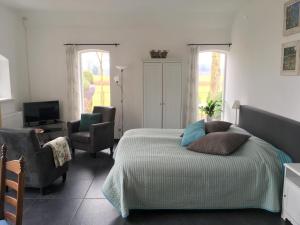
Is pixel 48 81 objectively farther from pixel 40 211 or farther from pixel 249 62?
pixel 249 62

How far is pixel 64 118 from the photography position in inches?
263

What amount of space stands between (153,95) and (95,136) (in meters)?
1.66

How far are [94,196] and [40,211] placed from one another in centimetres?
70

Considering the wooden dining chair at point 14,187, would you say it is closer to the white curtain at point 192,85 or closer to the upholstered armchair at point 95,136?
the upholstered armchair at point 95,136

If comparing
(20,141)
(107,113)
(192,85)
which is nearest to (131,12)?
(192,85)

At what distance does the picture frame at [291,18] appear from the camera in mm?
3289

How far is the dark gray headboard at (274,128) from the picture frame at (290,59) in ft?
1.98

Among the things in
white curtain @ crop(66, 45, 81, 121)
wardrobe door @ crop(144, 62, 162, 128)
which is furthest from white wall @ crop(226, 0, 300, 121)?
white curtain @ crop(66, 45, 81, 121)

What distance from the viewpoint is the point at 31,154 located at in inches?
138

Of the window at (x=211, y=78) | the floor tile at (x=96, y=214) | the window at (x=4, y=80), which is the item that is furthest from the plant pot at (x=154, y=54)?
the floor tile at (x=96, y=214)

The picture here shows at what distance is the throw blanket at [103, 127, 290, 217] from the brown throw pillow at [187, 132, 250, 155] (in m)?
0.16

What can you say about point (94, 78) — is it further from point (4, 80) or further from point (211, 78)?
point (211, 78)

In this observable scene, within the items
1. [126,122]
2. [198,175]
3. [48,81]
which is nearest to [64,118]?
[48,81]

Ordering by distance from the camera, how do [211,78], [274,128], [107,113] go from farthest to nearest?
[211,78] → [107,113] → [274,128]
